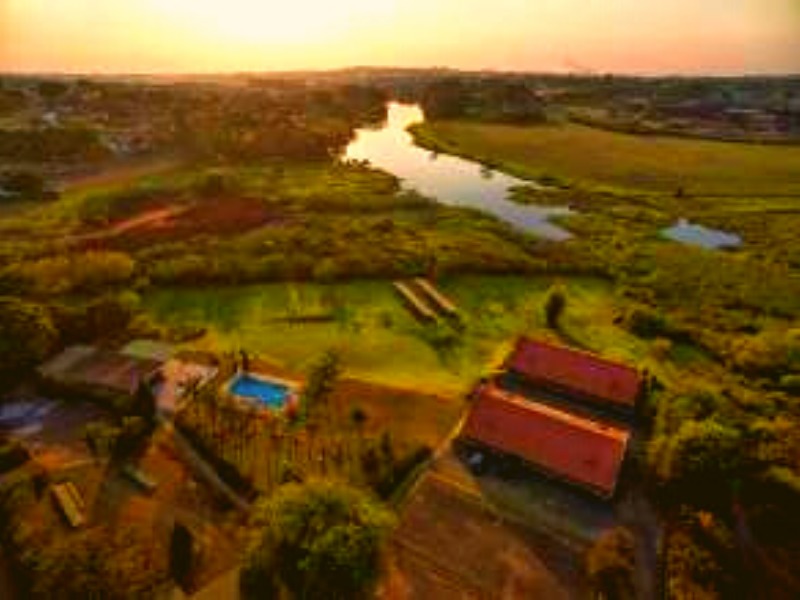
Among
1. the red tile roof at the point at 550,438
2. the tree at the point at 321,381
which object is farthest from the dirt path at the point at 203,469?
the red tile roof at the point at 550,438

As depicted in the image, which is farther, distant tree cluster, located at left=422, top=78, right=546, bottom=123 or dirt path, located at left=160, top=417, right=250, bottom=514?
distant tree cluster, located at left=422, top=78, right=546, bottom=123

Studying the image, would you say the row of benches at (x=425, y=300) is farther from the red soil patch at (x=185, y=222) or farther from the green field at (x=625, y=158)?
the green field at (x=625, y=158)

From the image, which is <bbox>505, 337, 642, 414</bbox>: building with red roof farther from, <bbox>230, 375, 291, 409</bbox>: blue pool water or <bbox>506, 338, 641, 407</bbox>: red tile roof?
<bbox>230, 375, 291, 409</bbox>: blue pool water

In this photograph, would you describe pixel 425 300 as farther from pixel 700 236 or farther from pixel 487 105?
pixel 487 105

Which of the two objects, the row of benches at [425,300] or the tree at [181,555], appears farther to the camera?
the row of benches at [425,300]

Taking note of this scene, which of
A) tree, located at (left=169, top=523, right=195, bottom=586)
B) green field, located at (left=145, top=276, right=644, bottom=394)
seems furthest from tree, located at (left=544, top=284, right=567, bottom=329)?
tree, located at (left=169, top=523, right=195, bottom=586)

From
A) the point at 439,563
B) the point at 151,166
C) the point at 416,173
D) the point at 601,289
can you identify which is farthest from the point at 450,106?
the point at 439,563

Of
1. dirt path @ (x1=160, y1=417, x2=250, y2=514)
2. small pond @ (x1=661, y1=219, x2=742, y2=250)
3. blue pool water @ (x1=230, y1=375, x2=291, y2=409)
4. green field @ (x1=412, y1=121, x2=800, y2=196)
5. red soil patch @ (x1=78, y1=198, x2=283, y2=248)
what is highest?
dirt path @ (x1=160, y1=417, x2=250, y2=514)
